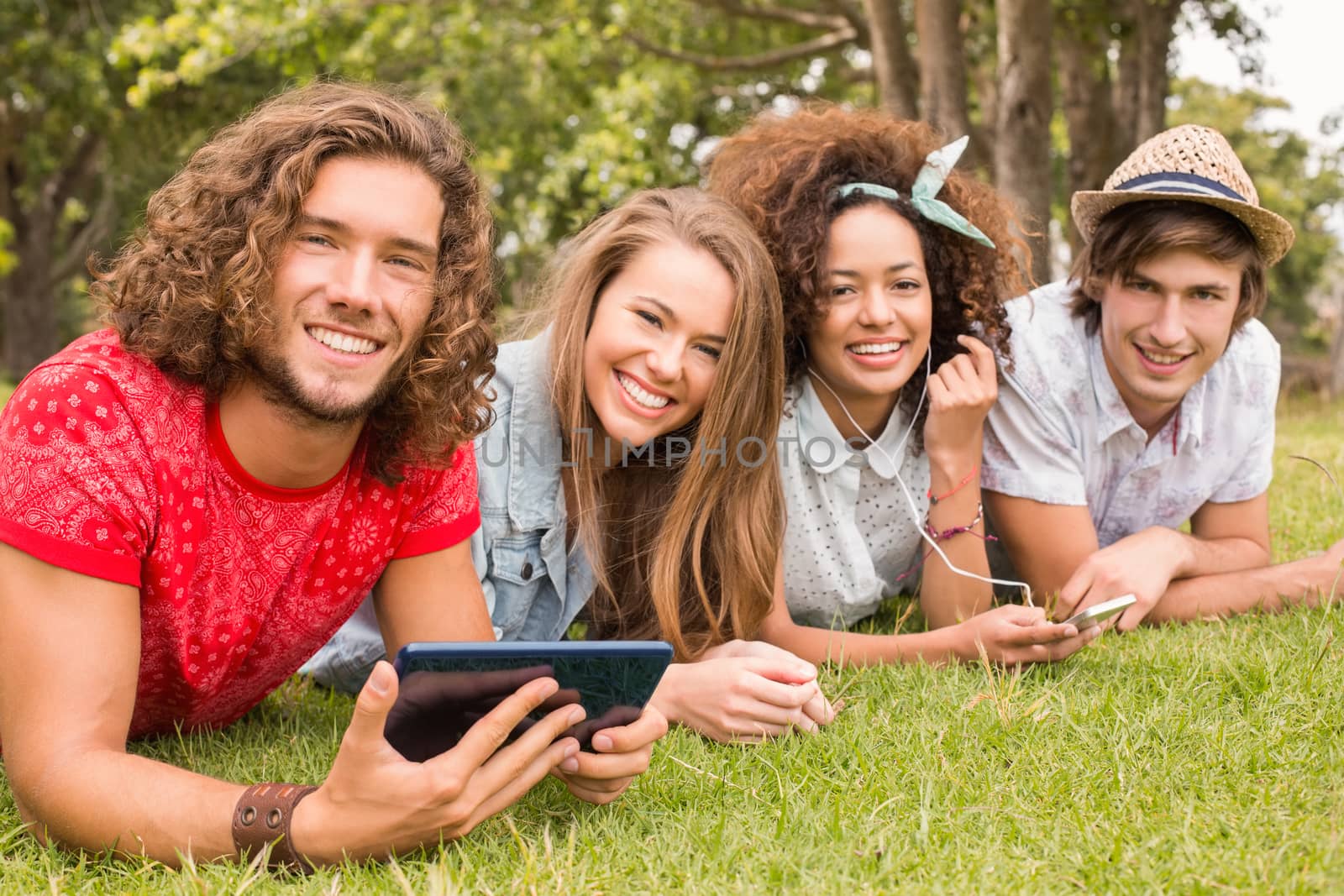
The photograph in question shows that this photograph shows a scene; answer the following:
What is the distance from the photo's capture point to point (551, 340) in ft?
12.6

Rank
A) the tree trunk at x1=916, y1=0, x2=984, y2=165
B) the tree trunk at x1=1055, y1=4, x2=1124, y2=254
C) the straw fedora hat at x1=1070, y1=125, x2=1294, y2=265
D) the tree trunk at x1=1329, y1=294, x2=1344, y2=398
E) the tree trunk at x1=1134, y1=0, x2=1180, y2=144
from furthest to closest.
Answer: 1. the tree trunk at x1=1329, y1=294, x2=1344, y2=398
2. the tree trunk at x1=1055, y1=4, x2=1124, y2=254
3. the tree trunk at x1=1134, y1=0, x2=1180, y2=144
4. the tree trunk at x1=916, y1=0, x2=984, y2=165
5. the straw fedora hat at x1=1070, y1=125, x2=1294, y2=265

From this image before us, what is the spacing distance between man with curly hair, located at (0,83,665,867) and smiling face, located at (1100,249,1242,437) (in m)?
2.33

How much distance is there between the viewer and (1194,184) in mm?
4062

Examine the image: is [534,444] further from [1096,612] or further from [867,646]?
[1096,612]

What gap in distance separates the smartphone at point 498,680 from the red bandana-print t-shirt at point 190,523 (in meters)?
0.68

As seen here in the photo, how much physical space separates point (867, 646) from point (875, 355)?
3.11 feet

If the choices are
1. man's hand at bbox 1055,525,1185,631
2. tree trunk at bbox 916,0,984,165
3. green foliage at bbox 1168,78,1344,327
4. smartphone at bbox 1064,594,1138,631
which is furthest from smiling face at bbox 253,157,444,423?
green foliage at bbox 1168,78,1344,327

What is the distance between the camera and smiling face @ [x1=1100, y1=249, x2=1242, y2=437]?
4.09m

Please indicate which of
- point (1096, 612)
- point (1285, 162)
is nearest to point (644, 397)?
point (1096, 612)

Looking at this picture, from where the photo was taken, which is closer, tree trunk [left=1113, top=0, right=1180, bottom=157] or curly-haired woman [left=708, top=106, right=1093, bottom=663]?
curly-haired woman [left=708, top=106, right=1093, bottom=663]

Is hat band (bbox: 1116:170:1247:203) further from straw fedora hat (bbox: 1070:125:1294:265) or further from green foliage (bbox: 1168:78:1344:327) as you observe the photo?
green foliage (bbox: 1168:78:1344:327)

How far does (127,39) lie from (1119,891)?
11.7m

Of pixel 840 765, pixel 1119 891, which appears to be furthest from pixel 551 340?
pixel 1119 891

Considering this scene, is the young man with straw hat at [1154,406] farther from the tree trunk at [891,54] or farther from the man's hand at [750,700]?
the tree trunk at [891,54]
